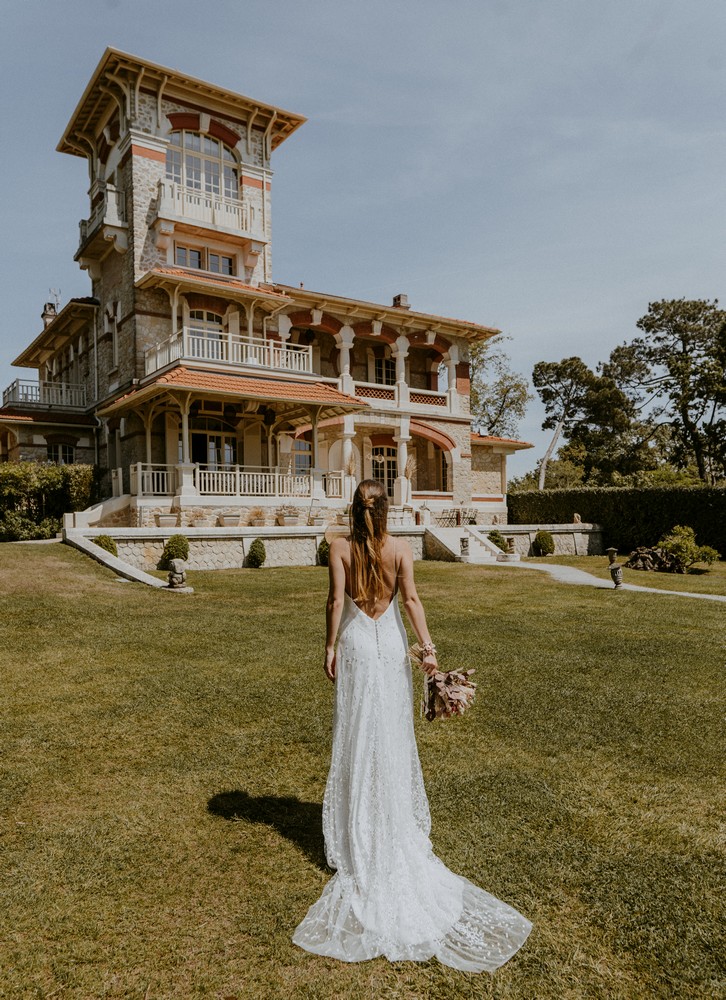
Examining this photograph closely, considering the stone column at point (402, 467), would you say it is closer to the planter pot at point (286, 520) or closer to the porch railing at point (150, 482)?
the planter pot at point (286, 520)

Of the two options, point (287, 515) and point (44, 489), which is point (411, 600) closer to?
point (287, 515)

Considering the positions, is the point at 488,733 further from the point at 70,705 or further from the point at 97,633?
the point at 97,633

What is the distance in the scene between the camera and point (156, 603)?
426 inches

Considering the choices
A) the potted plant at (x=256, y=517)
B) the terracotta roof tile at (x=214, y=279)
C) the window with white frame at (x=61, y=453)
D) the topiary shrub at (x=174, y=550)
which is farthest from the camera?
the window with white frame at (x=61, y=453)

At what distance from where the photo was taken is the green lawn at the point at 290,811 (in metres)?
2.87

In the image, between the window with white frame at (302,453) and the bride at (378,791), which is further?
the window with white frame at (302,453)

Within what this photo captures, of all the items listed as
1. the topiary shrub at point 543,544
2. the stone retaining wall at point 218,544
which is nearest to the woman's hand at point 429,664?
the stone retaining wall at point 218,544

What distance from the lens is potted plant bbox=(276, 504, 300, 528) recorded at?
62.6ft

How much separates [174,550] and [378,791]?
508 inches

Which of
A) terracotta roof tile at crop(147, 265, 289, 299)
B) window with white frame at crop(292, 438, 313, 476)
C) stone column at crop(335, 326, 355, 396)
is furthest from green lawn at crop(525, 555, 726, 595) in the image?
terracotta roof tile at crop(147, 265, 289, 299)

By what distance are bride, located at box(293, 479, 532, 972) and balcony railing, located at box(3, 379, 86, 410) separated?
2524 cm

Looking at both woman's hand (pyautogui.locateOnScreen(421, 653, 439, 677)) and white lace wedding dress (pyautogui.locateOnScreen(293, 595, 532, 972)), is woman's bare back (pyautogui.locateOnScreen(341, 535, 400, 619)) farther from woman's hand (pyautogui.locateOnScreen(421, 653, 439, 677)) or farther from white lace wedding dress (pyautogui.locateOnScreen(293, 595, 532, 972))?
woman's hand (pyautogui.locateOnScreen(421, 653, 439, 677))

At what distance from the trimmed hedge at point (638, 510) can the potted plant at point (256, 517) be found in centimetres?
1334

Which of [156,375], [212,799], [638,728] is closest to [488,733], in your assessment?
[638,728]
